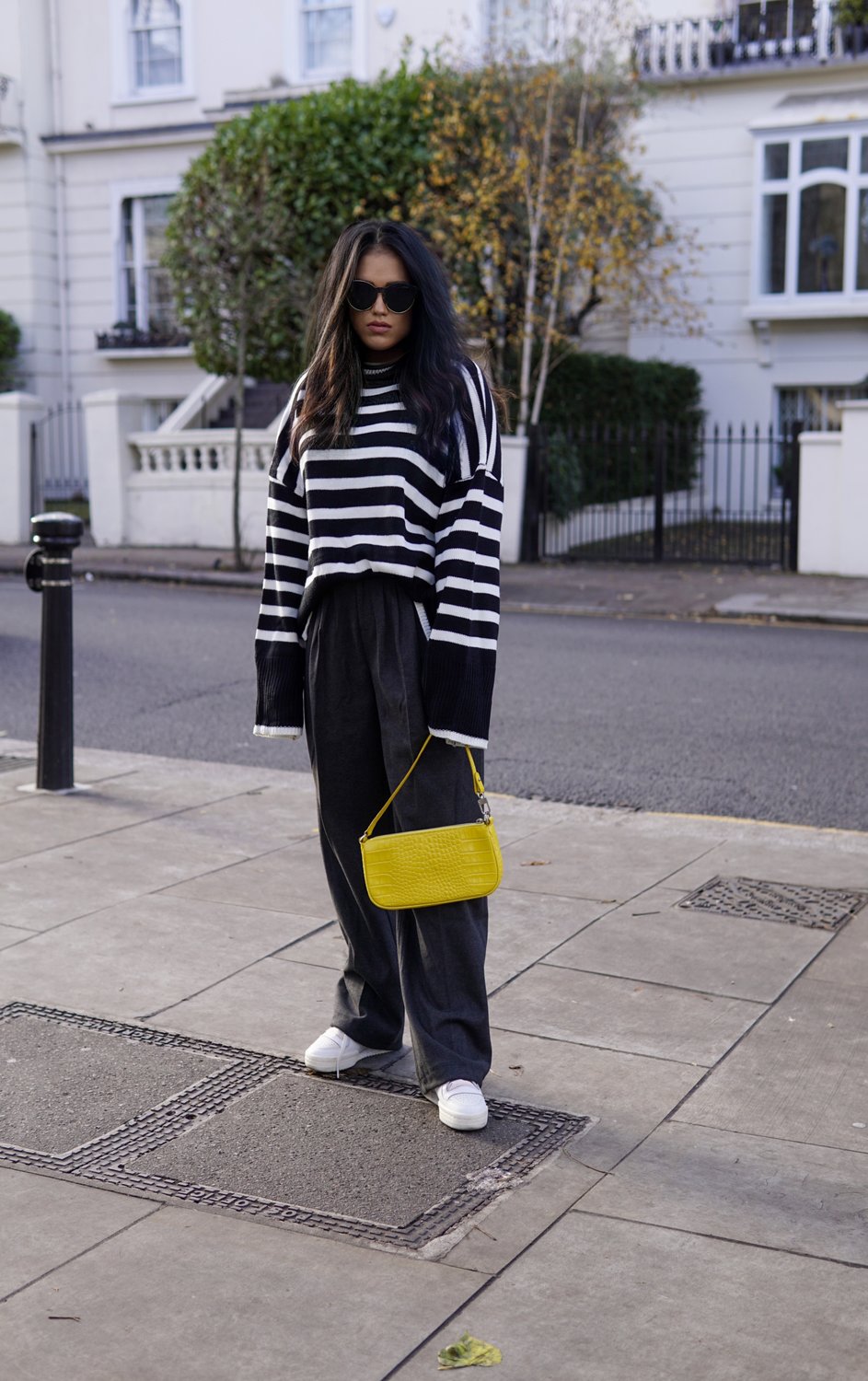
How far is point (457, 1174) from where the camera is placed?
3154 mm

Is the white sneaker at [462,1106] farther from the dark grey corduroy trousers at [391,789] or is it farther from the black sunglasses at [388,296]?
the black sunglasses at [388,296]

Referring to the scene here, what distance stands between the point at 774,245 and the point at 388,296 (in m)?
20.4

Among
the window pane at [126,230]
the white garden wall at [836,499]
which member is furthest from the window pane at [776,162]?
the window pane at [126,230]

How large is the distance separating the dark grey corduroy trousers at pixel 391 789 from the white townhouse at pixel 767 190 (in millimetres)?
18885

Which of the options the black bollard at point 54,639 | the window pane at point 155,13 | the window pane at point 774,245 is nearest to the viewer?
the black bollard at point 54,639

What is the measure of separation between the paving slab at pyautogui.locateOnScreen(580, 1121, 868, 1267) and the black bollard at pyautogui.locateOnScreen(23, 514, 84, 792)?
149 inches

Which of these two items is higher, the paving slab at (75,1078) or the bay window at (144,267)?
the bay window at (144,267)

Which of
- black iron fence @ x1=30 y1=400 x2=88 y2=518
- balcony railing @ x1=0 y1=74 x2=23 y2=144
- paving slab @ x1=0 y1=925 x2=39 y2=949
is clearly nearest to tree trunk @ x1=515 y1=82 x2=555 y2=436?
black iron fence @ x1=30 y1=400 x2=88 y2=518

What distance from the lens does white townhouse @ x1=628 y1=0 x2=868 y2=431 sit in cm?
2152

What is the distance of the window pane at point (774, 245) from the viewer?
2216cm

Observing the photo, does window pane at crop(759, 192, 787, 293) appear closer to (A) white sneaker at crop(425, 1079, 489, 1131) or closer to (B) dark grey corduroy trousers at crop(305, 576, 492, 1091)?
(B) dark grey corduroy trousers at crop(305, 576, 492, 1091)

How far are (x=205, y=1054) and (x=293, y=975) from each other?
1.91ft

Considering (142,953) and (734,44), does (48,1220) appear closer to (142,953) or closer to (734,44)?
(142,953)

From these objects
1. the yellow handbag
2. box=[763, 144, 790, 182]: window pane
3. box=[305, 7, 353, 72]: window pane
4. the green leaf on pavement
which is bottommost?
the green leaf on pavement
